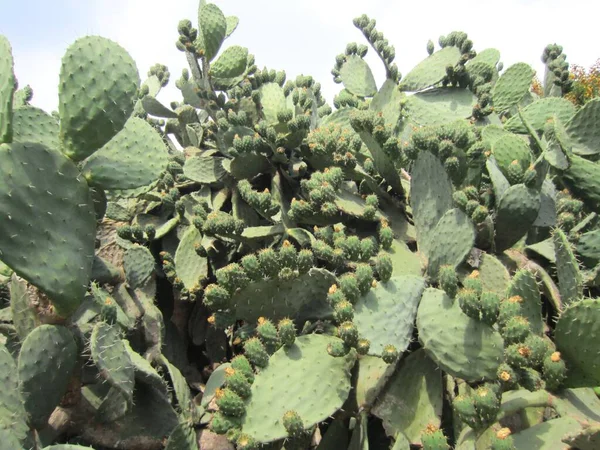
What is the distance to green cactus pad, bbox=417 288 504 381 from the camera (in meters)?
1.48

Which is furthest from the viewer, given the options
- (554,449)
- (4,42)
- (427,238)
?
(427,238)

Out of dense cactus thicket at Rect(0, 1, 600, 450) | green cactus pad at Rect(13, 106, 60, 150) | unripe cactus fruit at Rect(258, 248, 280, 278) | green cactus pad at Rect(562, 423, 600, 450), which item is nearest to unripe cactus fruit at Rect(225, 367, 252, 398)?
dense cactus thicket at Rect(0, 1, 600, 450)

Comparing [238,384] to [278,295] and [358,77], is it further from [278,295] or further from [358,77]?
[358,77]

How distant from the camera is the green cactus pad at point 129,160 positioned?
6.14 feet

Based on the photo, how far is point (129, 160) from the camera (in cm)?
199

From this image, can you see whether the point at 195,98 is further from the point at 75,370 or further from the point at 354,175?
the point at 75,370

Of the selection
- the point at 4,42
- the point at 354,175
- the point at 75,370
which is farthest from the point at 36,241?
the point at 354,175

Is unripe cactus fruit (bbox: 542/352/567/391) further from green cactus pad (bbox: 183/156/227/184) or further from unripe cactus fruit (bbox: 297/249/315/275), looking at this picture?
green cactus pad (bbox: 183/156/227/184)

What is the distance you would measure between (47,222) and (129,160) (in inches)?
18.3

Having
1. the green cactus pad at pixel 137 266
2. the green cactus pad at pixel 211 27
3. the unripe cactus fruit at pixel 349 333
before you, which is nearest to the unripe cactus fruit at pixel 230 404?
the unripe cactus fruit at pixel 349 333

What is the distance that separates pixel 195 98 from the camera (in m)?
2.96

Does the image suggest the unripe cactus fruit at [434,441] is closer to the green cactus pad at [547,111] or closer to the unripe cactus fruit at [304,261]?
the unripe cactus fruit at [304,261]

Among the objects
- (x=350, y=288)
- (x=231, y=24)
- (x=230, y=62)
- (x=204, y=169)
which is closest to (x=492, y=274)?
(x=350, y=288)

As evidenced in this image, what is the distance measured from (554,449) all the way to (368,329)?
565mm
